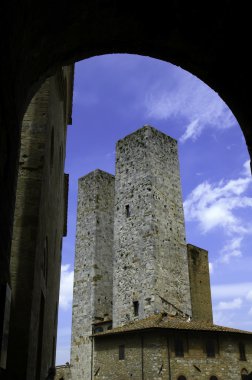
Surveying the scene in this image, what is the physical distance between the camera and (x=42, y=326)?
9.51 metres

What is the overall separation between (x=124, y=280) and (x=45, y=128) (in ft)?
51.2

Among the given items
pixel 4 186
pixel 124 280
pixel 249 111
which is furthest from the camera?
pixel 124 280

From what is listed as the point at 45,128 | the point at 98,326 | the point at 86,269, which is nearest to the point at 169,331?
the point at 98,326

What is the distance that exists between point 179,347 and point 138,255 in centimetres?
554

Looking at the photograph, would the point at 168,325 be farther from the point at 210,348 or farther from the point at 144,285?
the point at 144,285

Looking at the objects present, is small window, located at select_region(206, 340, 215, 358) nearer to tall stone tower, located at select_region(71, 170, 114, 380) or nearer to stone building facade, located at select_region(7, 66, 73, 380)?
tall stone tower, located at select_region(71, 170, 114, 380)

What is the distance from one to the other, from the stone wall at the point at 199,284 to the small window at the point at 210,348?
4.30m

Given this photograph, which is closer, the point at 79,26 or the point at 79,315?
the point at 79,26

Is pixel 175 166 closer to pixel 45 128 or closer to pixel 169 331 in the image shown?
pixel 169 331

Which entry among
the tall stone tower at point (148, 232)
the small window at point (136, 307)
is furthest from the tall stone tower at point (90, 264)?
the small window at point (136, 307)

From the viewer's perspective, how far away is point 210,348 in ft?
62.4

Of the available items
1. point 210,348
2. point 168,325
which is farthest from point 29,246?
point 210,348

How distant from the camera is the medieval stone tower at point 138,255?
865 inches

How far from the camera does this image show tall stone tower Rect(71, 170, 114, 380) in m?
25.5
